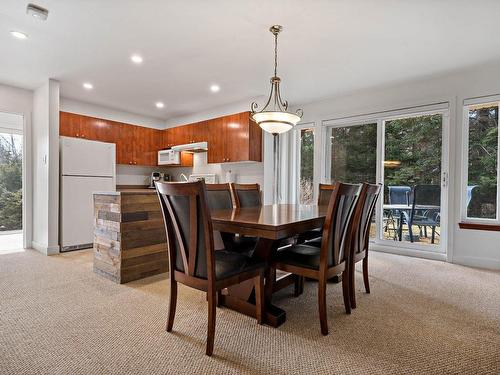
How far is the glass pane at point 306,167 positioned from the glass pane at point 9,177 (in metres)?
4.96

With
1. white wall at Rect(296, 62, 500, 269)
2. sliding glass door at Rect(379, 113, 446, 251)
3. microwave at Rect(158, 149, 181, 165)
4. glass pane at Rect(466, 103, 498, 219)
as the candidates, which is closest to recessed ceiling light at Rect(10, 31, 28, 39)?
microwave at Rect(158, 149, 181, 165)

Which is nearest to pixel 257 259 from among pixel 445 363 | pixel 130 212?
pixel 445 363

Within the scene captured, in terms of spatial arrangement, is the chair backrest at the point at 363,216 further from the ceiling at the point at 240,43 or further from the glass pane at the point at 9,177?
the glass pane at the point at 9,177

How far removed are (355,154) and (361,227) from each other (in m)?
2.47

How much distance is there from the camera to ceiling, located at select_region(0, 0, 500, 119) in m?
2.27

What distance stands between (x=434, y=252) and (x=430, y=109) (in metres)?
1.93

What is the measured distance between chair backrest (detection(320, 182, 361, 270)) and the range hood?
3557mm

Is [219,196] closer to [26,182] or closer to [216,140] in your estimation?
[216,140]

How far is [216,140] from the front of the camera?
4941mm

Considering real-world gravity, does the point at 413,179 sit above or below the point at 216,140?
below

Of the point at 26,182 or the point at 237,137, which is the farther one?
the point at 237,137

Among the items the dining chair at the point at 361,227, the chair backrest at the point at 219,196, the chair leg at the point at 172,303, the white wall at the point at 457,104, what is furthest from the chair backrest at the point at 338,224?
the white wall at the point at 457,104

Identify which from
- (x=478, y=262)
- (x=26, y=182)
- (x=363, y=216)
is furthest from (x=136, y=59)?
(x=478, y=262)

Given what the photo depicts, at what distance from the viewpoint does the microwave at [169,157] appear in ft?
18.1
